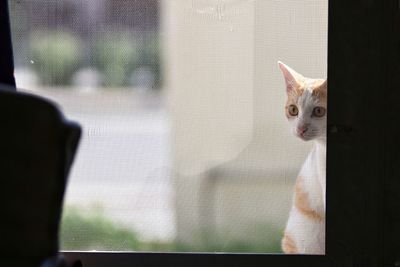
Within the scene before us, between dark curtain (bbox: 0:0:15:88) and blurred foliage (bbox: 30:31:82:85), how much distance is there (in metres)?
0.12

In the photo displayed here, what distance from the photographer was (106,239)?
8.60 feet

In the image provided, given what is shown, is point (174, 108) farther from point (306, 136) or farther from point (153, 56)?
point (306, 136)

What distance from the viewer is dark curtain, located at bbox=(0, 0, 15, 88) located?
2.44 meters

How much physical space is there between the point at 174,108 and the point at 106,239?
0.48 metres

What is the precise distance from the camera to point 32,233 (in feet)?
6.01

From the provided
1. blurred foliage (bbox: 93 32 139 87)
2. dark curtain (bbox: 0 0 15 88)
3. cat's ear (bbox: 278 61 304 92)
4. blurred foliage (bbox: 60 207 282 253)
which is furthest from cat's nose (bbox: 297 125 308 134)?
dark curtain (bbox: 0 0 15 88)

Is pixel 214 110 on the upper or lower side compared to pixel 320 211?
upper

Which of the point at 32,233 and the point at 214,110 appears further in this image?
the point at 214,110
